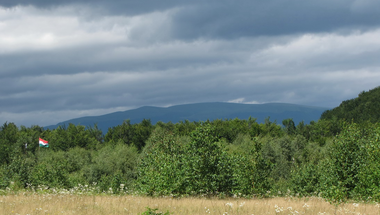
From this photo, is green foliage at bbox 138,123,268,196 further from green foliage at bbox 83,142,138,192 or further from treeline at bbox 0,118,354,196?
green foliage at bbox 83,142,138,192

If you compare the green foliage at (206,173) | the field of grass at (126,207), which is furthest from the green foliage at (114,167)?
the field of grass at (126,207)

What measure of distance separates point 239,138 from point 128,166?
5180cm

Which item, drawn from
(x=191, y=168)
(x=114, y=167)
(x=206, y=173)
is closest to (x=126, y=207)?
(x=191, y=168)

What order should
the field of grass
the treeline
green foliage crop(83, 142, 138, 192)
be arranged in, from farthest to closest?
green foliage crop(83, 142, 138, 192)
the treeline
the field of grass

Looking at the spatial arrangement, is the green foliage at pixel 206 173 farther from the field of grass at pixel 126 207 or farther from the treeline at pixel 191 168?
the field of grass at pixel 126 207

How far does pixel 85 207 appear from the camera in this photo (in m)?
16.2

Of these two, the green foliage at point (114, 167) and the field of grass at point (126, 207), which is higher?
the field of grass at point (126, 207)

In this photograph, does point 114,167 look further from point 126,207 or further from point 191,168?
point 126,207

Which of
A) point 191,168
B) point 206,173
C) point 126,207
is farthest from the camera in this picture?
point 191,168

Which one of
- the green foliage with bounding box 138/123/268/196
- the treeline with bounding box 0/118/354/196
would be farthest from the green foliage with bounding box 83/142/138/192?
the green foliage with bounding box 138/123/268/196

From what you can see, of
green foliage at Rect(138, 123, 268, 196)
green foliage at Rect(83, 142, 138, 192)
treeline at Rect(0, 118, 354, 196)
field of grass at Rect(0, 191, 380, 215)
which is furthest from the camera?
green foliage at Rect(83, 142, 138, 192)

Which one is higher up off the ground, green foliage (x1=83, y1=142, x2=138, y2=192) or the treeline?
the treeline

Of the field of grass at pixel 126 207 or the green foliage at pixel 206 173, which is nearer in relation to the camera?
the field of grass at pixel 126 207

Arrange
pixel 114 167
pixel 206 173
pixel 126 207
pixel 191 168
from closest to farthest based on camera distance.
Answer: pixel 126 207 → pixel 206 173 → pixel 191 168 → pixel 114 167
